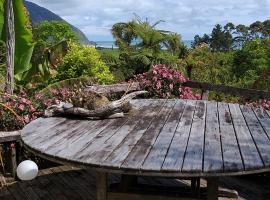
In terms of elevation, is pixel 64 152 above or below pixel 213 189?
above

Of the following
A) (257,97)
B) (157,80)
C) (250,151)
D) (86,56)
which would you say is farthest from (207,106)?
(86,56)

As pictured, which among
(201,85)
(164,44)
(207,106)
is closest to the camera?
(207,106)

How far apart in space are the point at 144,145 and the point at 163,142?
17 cm

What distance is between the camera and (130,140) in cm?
333

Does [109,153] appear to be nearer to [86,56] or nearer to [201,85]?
[201,85]

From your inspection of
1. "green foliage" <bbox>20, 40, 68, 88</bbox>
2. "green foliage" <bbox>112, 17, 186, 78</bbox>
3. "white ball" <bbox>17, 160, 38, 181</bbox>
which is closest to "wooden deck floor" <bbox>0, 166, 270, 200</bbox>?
Result: "white ball" <bbox>17, 160, 38, 181</bbox>

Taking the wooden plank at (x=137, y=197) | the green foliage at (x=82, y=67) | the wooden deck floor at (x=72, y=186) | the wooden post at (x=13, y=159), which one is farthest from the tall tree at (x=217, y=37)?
the wooden plank at (x=137, y=197)

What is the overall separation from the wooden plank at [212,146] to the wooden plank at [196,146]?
3 cm

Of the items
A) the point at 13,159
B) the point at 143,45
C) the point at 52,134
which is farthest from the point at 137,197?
the point at 143,45

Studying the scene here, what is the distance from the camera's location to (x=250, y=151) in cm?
300

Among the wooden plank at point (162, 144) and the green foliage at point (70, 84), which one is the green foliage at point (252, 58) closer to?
the green foliage at point (70, 84)

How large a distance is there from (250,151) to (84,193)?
248cm

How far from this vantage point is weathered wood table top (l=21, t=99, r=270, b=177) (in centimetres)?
270

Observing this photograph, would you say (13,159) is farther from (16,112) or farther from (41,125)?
(41,125)
